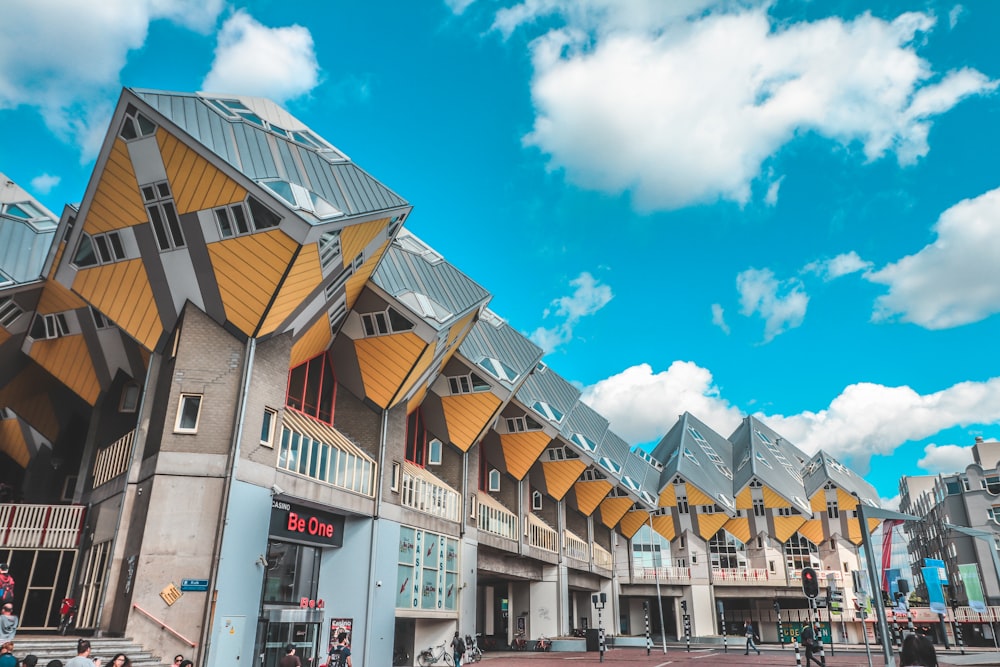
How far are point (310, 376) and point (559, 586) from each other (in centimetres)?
2396

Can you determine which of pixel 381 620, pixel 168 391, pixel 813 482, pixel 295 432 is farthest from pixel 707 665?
pixel 813 482

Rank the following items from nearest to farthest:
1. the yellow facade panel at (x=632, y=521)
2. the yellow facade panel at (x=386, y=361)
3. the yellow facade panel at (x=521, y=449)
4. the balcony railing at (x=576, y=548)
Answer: the yellow facade panel at (x=386, y=361) → the yellow facade panel at (x=521, y=449) → the balcony railing at (x=576, y=548) → the yellow facade panel at (x=632, y=521)

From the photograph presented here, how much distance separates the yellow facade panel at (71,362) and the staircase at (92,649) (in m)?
11.8

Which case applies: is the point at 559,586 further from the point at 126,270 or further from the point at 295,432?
the point at 126,270

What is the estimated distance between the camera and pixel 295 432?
21.2 meters

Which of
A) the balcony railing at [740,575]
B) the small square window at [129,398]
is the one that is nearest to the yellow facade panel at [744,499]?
the balcony railing at [740,575]

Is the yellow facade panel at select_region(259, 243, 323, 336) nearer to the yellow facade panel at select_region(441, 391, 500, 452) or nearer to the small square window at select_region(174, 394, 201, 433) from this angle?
the small square window at select_region(174, 394, 201, 433)

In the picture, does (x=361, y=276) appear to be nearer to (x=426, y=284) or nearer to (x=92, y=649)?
(x=426, y=284)

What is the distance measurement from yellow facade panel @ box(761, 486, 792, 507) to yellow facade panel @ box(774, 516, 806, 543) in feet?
4.09

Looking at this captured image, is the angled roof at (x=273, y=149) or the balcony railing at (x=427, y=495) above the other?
the angled roof at (x=273, y=149)

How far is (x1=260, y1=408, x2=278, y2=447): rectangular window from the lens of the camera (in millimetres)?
19628

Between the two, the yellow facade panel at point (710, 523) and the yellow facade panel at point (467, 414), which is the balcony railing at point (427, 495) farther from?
the yellow facade panel at point (710, 523)

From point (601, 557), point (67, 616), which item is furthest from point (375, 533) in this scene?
point (601, 557)

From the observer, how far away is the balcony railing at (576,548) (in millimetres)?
44469
